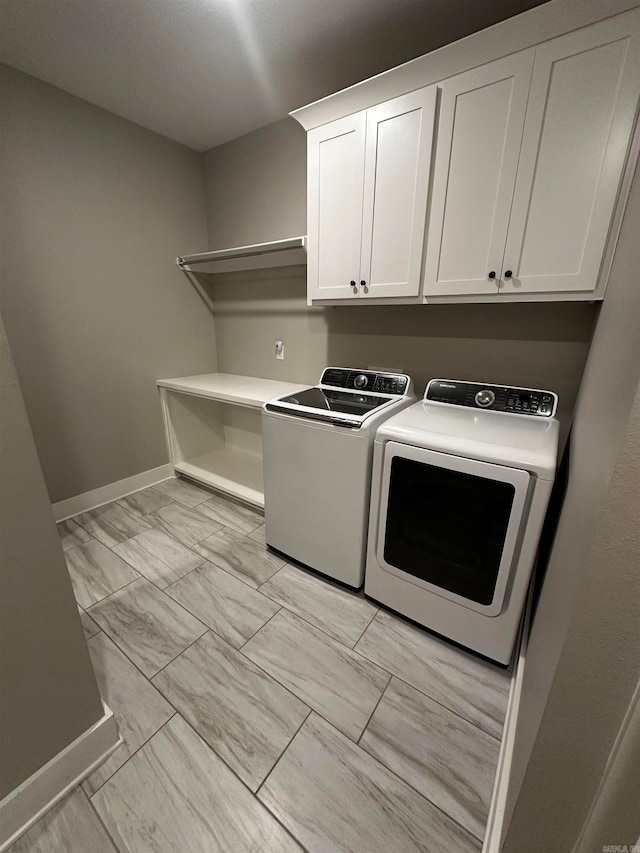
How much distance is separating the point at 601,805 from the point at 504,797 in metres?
0.54

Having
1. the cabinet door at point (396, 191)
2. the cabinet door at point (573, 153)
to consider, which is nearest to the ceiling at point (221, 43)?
the cabinet door at point (396, 191)

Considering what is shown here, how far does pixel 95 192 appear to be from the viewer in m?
2.03

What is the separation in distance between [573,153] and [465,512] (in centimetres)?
131

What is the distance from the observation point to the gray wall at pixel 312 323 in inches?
60.8

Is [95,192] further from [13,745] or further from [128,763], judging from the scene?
[128,763]

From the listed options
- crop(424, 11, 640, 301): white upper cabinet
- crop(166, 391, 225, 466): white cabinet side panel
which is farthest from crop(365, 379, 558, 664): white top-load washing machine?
crop(166, 391, 225, 466): white cabinet side panel

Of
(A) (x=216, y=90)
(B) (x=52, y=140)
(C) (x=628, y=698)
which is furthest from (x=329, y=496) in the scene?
(B) (x=52, y=140)

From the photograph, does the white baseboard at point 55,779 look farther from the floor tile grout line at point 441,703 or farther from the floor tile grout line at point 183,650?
the floor tile grout line at point 441,703

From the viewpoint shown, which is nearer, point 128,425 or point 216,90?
point 216,90

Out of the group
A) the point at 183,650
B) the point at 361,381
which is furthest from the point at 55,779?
the point at 361,381

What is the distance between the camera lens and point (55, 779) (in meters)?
0.88

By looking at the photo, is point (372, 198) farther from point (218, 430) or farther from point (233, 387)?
point (218, 430)

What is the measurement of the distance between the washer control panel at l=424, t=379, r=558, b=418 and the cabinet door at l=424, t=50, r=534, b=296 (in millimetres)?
442

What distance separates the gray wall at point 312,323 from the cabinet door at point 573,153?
34 centimetres
